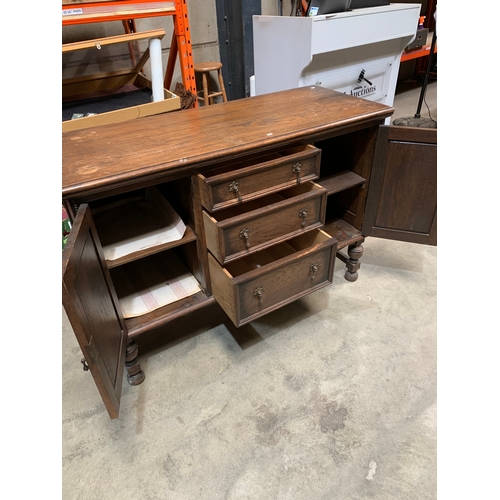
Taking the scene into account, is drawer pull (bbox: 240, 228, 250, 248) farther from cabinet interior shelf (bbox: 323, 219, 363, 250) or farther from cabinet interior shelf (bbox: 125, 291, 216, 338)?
cabinet interior shelf (bbox: 323, 219, 363, 250)

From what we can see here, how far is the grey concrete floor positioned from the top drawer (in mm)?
619

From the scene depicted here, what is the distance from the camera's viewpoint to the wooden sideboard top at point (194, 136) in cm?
93

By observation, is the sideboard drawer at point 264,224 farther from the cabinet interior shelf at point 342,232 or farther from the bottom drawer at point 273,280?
the cabinet interior shelf at point 342,232

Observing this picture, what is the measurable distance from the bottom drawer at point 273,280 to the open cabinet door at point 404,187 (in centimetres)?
38

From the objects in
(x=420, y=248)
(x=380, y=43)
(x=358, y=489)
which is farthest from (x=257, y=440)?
(x=380, y=43)

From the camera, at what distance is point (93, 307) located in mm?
830

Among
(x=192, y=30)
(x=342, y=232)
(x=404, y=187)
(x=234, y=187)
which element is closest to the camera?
(x=234, y=187)

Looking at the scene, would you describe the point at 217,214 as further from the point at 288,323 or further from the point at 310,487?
the point at 310,487

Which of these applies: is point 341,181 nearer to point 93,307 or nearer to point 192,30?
point 93,307

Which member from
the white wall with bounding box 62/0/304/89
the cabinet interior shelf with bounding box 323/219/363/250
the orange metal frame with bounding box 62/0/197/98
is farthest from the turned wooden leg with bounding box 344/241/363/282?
the white wall with bounding box 62/0/304/89

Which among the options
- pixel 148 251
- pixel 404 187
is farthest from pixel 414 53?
pixel 148 251

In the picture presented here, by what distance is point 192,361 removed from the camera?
1346mm

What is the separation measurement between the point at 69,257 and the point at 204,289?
61cm

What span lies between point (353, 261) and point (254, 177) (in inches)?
30.7
